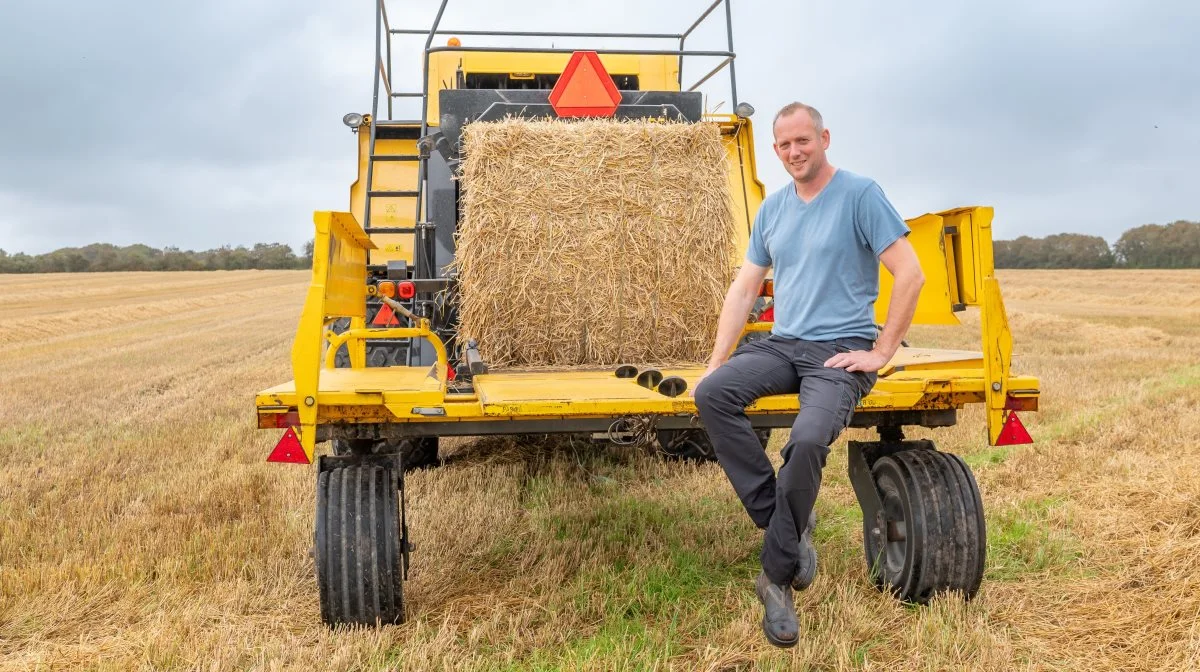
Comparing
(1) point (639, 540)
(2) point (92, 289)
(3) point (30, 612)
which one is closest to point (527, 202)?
(1) point (639, 540)

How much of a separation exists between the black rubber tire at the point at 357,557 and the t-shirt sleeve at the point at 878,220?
1.93 meters

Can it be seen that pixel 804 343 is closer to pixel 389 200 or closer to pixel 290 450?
pixel 290 450

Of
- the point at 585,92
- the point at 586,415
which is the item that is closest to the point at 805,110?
the point at 586,415

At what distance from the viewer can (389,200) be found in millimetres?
7988

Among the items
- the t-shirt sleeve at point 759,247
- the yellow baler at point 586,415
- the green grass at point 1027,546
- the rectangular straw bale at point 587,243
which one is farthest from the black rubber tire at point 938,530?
the rectangular straw bale at point 587,243

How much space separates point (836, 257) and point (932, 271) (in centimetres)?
95

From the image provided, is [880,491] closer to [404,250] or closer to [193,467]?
[193,467]

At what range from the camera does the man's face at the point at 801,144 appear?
3.14 metres

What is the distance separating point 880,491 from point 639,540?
1.14 meters

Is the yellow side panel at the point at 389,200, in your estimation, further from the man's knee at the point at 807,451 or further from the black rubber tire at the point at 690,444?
the man's knee at the point at 807,451

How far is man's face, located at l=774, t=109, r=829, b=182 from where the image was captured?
10.3 ft

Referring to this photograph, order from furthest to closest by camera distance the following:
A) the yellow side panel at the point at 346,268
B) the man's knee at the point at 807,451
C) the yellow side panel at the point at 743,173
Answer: the yellow side panel at the point at 743,173 → the yellow side panel at the point at 346,268 → the man's knee at the point at 807,451

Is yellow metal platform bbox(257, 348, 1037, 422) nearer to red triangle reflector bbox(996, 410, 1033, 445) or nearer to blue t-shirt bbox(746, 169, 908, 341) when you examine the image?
red triangle reflector bbox(996, 410, 1033, 445)

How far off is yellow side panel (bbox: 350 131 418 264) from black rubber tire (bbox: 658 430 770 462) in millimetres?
3164
